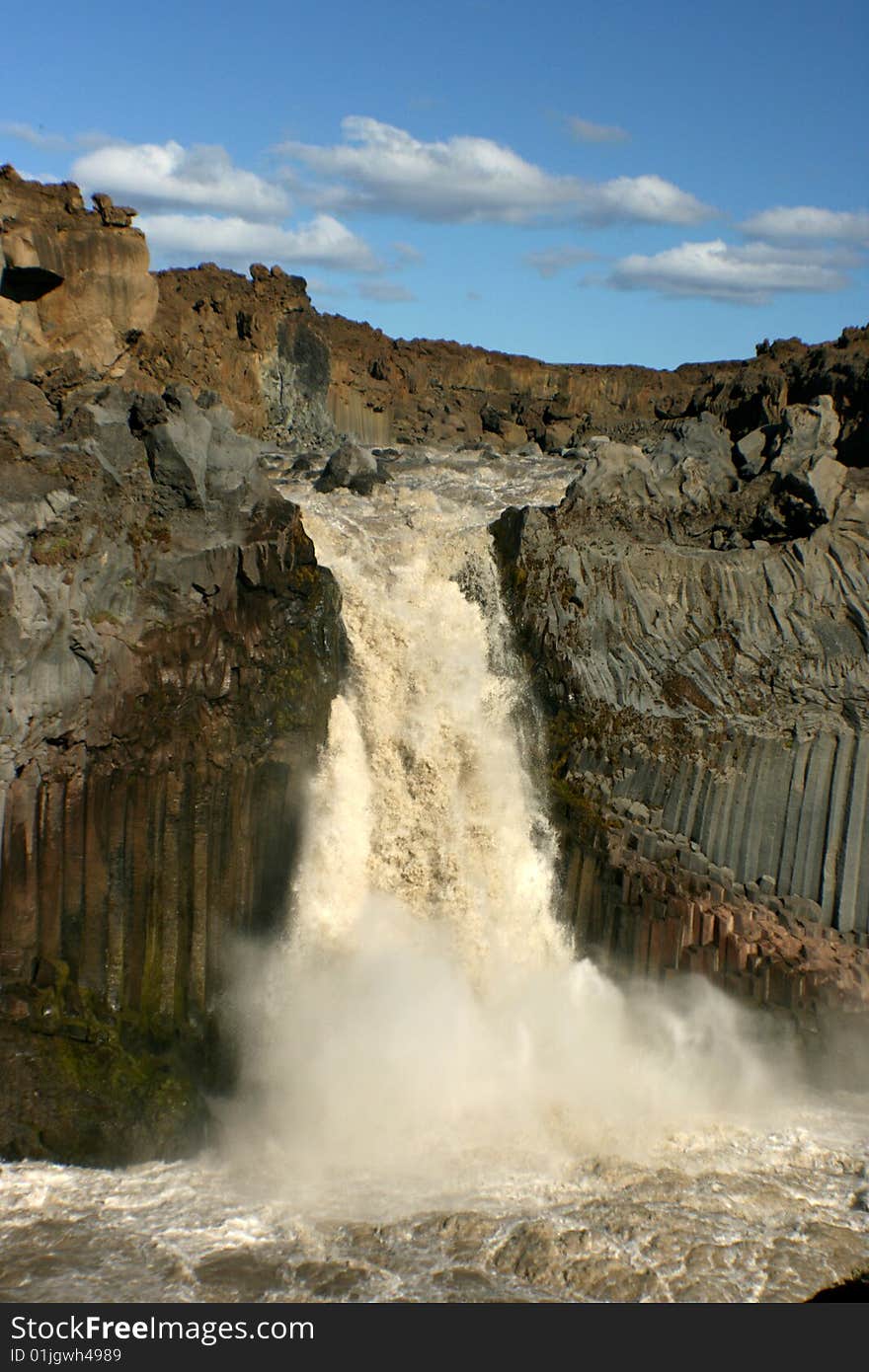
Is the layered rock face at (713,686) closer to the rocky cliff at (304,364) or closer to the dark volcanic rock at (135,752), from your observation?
the rocky cliff at (304,364)

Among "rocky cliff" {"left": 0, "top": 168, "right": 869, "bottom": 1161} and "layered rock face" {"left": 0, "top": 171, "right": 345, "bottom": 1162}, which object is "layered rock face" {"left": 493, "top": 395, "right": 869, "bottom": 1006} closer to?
"rocky cliff" {"left": 0, "top": 168, "right": 869, "bottom": 1161}

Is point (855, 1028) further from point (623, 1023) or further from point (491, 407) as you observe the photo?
point (491, 407)

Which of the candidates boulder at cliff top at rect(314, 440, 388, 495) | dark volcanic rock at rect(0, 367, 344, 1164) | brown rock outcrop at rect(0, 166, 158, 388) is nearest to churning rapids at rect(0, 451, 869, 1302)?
dark volcanic rock at rect(0, 367, 344, 1164)

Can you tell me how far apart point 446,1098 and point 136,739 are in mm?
7264

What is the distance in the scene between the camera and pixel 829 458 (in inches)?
1081

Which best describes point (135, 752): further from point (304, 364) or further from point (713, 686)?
point (304, 364)

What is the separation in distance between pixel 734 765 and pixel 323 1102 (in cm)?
961

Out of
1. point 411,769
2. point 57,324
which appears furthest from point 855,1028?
point 57,324

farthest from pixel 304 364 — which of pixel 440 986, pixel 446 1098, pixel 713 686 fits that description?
pixel 446 1098

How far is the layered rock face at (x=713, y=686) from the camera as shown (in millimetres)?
23875

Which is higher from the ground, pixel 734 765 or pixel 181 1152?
pixel 734 765

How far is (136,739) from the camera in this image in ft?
67.4

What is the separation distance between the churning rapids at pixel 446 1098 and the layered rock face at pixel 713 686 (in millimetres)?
926
